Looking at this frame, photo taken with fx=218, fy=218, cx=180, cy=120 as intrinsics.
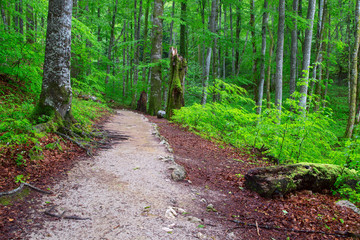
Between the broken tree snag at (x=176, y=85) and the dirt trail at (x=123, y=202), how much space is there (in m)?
7.03

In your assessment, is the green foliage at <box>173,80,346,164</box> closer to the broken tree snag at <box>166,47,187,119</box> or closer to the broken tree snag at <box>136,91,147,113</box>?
the broken tree snag at <box>166,47,187,119</box>

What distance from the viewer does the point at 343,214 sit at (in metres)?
3.38

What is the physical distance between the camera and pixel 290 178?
3975 millimetres

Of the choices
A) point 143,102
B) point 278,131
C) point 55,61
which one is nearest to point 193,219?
point 278,131

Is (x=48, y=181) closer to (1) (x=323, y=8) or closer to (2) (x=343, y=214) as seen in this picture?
(2) (x=343, y=214)

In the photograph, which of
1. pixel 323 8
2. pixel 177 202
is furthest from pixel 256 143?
pixel 323 8

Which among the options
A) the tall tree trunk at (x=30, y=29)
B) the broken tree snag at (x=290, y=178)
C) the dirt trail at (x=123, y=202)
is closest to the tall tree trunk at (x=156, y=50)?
the tall tree trunk at (x=30, y=29)

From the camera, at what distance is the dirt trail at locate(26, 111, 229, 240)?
240 centimetres

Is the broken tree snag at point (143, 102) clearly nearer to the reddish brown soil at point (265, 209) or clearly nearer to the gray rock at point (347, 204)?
the reddish brown soil at point (265, 209)

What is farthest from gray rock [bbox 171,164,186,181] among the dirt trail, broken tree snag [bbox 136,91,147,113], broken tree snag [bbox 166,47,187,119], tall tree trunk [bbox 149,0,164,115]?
broken tree snag [bbox 136,91,147,113]

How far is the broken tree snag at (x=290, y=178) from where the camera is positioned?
3854 millimetres

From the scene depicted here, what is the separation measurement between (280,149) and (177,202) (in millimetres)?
3749

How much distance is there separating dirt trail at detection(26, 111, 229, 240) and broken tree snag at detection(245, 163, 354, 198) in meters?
1.21

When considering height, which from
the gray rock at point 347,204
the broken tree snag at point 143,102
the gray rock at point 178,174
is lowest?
the gray rock at point 347,204
